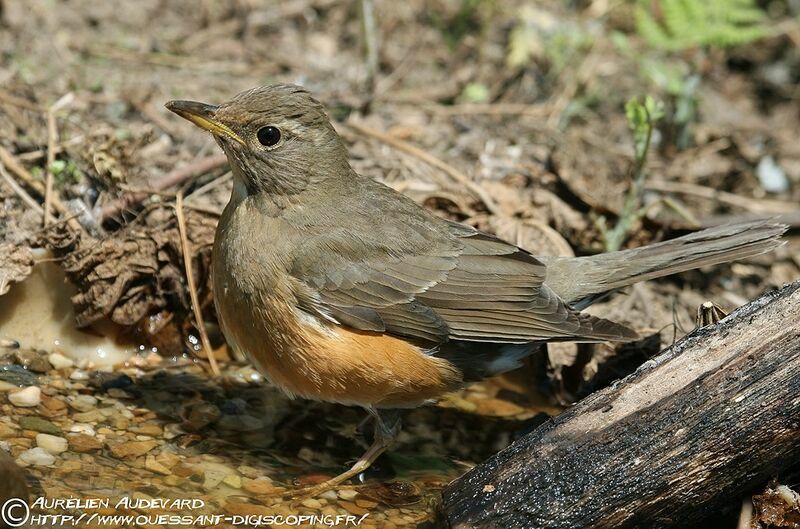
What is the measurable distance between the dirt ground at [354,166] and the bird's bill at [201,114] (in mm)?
1103

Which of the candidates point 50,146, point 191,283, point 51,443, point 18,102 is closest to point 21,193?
point 50,146

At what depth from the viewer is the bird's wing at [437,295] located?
5.67 m

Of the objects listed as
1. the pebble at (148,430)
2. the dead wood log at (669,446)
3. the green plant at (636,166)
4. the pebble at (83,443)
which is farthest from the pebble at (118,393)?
the green plant at (636,166)

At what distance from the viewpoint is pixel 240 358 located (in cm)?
693

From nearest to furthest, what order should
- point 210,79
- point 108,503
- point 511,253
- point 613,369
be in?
1. point 108,503
2. point 511,253
3. point 613,369
4. point 210,79

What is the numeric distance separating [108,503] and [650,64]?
7.19 metres

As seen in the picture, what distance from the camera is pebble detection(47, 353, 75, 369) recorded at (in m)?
6.31

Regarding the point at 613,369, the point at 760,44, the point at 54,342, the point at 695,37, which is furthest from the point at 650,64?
the point at 54,342

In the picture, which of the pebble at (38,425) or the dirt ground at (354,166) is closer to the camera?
the pebble at (38,425)

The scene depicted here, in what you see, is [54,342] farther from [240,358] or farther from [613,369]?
[613,369]

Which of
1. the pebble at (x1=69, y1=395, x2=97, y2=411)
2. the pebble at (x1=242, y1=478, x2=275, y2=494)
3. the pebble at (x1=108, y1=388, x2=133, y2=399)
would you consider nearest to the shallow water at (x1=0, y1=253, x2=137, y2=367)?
the pebble at (x1=108, y1=388, x2=133, y2=399)

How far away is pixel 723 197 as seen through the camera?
908cm

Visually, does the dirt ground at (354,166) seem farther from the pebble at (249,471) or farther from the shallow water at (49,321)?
the shallow water at (49,321)

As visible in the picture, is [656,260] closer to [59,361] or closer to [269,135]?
[269,135]
